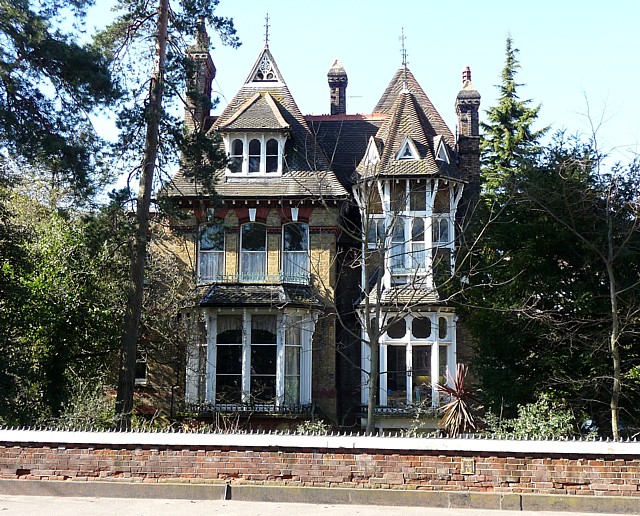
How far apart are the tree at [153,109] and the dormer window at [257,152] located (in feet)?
14.2

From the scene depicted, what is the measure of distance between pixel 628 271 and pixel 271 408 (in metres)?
10.2

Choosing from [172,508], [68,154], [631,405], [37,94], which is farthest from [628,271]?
[37,94]

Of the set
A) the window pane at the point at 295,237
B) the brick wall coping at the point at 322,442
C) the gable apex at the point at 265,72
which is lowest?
the brick wall coping at the point at 322,442

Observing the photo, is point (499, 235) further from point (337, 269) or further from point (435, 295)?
point (337, 269)

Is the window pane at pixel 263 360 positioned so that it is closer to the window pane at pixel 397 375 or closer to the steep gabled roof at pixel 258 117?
the window pane at pixel 397 375

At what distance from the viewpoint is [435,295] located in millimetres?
22594

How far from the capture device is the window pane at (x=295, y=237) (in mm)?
23562

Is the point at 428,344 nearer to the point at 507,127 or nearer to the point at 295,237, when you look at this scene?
the point at 295,237

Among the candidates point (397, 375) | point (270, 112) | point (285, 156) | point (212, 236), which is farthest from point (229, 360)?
point (270, 112)

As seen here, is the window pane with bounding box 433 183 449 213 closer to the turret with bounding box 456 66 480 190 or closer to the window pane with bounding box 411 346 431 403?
the turret with bounding box 456 66 480 190

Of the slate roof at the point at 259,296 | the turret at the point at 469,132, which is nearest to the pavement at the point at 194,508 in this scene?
the slate roof at the point at 259,296

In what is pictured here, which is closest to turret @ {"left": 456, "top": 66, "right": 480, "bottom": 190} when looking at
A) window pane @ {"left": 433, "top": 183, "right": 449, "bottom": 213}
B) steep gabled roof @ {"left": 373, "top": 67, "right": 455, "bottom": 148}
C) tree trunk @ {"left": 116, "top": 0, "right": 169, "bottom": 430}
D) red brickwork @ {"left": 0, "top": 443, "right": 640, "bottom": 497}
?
steep gabled roof @ {"left": 373, "top": 67, "right": 455, "bottom": 148}

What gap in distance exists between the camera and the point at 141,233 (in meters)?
18.0

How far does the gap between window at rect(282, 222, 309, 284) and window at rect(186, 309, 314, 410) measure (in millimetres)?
1430
